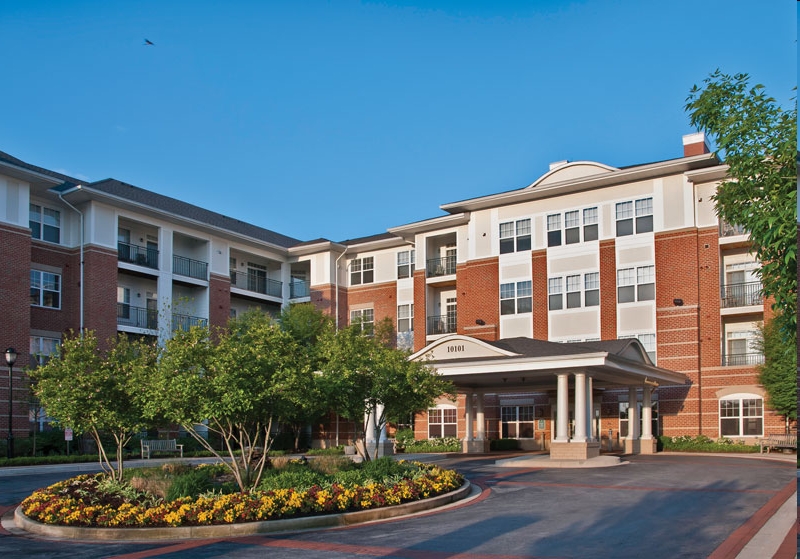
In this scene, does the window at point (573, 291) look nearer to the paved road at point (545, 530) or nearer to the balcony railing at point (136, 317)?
the paved road at point (545, 530)

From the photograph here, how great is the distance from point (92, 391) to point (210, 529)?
6.07m

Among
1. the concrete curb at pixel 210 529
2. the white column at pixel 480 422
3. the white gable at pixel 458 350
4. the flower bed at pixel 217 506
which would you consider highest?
the white gable at pixel 458 350

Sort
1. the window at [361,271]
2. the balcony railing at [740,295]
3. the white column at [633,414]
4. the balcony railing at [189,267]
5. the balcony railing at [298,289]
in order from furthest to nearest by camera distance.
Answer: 1. the balcony railing at [298,289]
2. the window at [361,271]
3. the balcony railing at [189,267]
4. the balcony railing at [740,295]
5. the white column at [633,414]

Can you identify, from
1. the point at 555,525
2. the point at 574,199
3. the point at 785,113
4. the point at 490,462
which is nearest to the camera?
the point at 785,113

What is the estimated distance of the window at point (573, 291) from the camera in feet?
126

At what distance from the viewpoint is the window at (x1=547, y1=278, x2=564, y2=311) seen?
128ft

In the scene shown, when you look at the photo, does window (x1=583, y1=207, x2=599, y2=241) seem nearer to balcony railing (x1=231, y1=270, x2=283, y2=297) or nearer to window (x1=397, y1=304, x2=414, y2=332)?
window (x1=397, y1=304, x2=414, y2=332)

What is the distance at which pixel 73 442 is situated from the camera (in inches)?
1352

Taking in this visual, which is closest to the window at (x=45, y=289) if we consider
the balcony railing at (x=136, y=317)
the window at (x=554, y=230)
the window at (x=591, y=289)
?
the balcony railing at (x=136, y=317)

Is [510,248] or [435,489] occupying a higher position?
[510,248]

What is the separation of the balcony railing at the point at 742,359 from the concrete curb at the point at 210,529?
24174mm

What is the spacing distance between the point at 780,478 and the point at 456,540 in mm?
12379

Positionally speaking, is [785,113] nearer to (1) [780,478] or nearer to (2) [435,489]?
(2) [435,489]

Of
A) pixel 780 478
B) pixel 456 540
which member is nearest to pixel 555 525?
pixel 456 540
